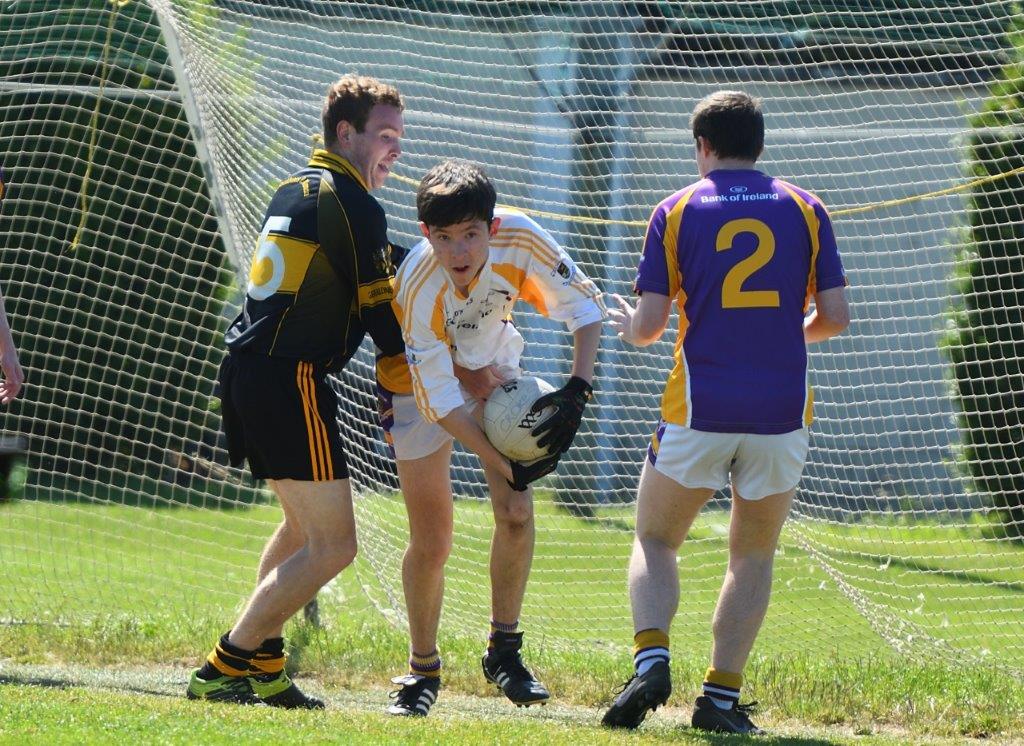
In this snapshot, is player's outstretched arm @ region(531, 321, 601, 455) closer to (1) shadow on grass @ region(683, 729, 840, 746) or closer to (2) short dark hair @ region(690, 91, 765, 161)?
(2) short dark hair @ region(690, 91, 765, 161)

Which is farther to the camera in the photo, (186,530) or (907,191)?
(907,191)

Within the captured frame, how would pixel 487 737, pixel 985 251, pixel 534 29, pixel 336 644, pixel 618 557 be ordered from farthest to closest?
pixel 534 29 < pixel 985 251 < pixel 618 557 < pixel 336 644 < pixel 487 737

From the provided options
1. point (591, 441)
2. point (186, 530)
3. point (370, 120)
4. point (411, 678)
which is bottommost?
point (186, 530)

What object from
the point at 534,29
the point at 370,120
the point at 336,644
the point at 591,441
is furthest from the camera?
the point at 591,441

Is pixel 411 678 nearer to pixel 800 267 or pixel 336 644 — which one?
pixel 336 644

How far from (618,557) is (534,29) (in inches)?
171

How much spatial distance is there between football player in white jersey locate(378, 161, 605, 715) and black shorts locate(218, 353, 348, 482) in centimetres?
31

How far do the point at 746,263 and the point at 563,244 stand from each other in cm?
629

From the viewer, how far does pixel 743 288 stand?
14.0ft

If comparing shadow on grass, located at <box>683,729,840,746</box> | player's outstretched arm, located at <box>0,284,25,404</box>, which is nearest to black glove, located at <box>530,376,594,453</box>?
shadow on grass, located at <box>683,729,840,746</box>

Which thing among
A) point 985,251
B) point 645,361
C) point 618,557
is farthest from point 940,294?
point 618,557

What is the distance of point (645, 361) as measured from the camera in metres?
11.8

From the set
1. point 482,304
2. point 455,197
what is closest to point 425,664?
point 482,304

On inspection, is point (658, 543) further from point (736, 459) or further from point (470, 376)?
point (470, 376)
